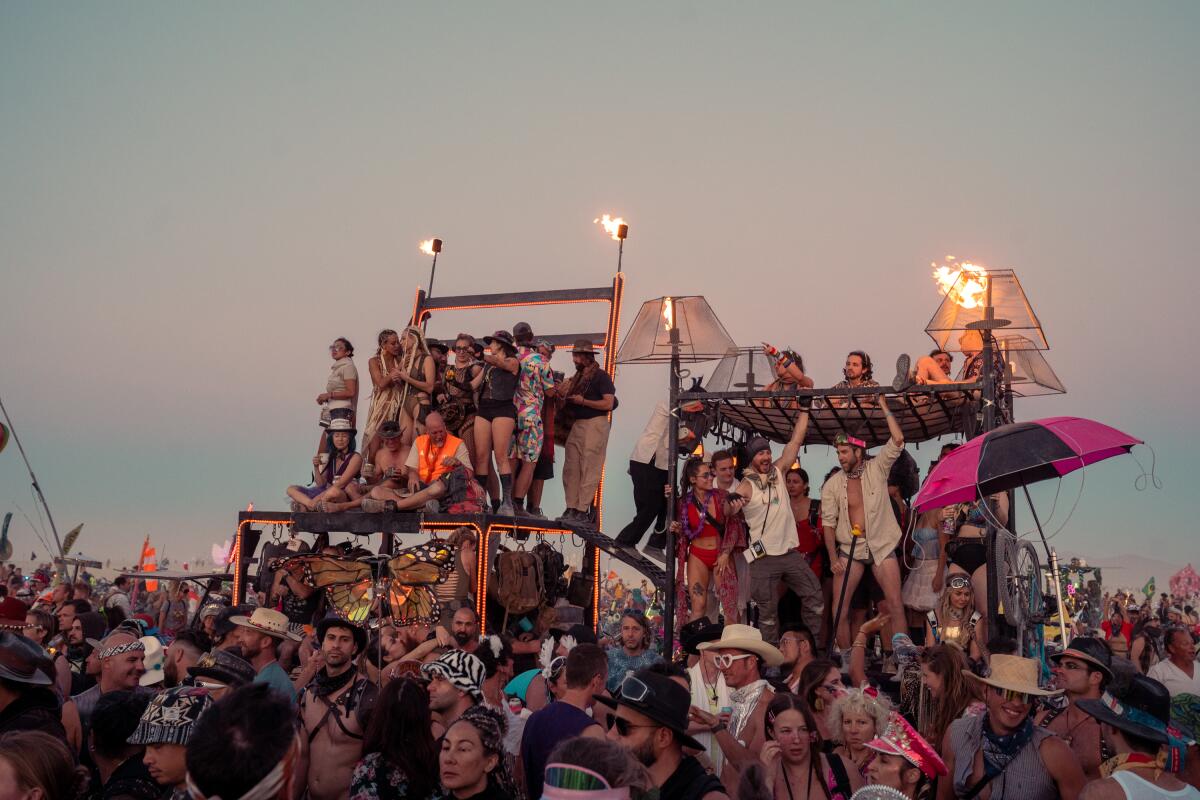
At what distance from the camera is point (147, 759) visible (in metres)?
3.69

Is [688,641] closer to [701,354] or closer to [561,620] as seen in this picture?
[701,354]

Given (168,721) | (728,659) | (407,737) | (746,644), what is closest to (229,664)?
(407,737)

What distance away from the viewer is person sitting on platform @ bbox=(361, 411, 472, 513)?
12.2 m

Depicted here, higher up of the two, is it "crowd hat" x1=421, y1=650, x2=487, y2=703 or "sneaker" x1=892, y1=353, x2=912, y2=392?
"sneaker" x1=892, y1=353, x2=912, y2=392

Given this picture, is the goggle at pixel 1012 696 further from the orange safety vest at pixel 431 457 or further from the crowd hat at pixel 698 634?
the orange safety vest at pixel 431 457

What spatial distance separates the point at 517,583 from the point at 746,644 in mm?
6292

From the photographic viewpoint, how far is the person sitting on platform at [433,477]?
12164 millimetres

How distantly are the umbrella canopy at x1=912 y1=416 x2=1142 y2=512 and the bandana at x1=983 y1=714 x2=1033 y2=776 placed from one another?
110 inches

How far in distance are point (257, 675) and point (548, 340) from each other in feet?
31.4

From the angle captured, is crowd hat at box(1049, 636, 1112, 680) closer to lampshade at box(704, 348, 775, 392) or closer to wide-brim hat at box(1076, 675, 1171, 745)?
wide-brim hat at box(1076, 675, 1171, 745)

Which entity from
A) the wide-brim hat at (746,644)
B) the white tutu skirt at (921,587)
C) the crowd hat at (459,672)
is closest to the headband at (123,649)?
the crowd hat at (459,672)

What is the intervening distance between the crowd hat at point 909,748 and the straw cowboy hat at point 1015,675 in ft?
2.76

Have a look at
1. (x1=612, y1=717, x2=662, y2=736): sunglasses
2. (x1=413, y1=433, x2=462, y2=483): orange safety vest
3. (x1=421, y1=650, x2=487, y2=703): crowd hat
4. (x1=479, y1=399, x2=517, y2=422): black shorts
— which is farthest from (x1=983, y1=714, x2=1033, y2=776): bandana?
(x1=479, y1=399, x2=517, y2=422): black shorts

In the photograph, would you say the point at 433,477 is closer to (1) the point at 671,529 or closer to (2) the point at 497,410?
(2) the point at 497,410
